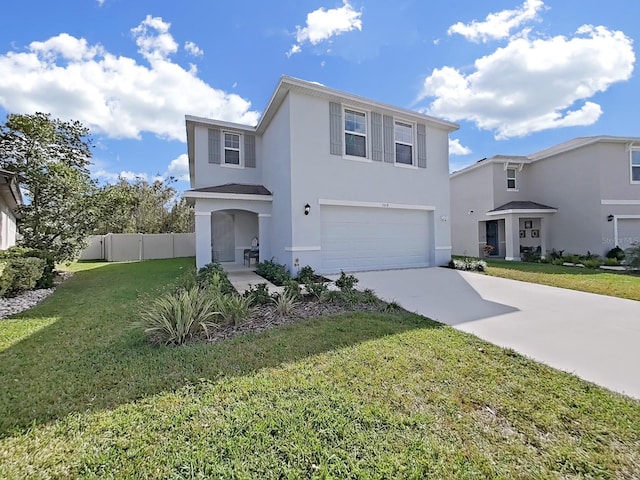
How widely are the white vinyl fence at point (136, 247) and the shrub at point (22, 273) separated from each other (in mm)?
12817

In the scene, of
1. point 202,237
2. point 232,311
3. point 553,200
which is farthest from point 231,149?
point 553,200

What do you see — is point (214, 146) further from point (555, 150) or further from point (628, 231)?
point (628, 231)

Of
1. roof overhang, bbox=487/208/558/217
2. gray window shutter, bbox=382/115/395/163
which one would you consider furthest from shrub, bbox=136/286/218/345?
roof overhang, bbox=487/208/558/217

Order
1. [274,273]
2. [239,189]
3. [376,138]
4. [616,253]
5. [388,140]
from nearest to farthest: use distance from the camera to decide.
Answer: [274,273] → [376,138] → [388,140] → [239,189] → [616,253]

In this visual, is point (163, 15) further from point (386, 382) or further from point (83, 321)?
point (386, 382)

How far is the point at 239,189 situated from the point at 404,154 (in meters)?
6.85

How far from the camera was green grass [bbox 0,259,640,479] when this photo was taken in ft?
7.39

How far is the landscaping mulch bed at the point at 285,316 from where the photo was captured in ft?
17.1

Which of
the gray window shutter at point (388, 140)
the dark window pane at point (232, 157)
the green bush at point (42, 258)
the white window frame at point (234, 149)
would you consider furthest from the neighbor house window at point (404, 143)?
the green bush at point (42, 258)

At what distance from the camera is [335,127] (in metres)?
10.9

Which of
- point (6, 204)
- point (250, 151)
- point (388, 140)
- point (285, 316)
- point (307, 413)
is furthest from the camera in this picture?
point (250, 151)

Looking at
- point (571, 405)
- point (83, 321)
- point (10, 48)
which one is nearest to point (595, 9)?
point (571, 405)

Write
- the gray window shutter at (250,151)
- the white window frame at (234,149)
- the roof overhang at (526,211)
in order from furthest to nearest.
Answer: the roof overhang at (526,211), the gray window shutter at (250,151), the white window frame at (234,149)

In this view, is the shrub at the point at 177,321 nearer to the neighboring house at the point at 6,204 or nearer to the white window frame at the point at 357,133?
the white window frame at the point at 357,133
